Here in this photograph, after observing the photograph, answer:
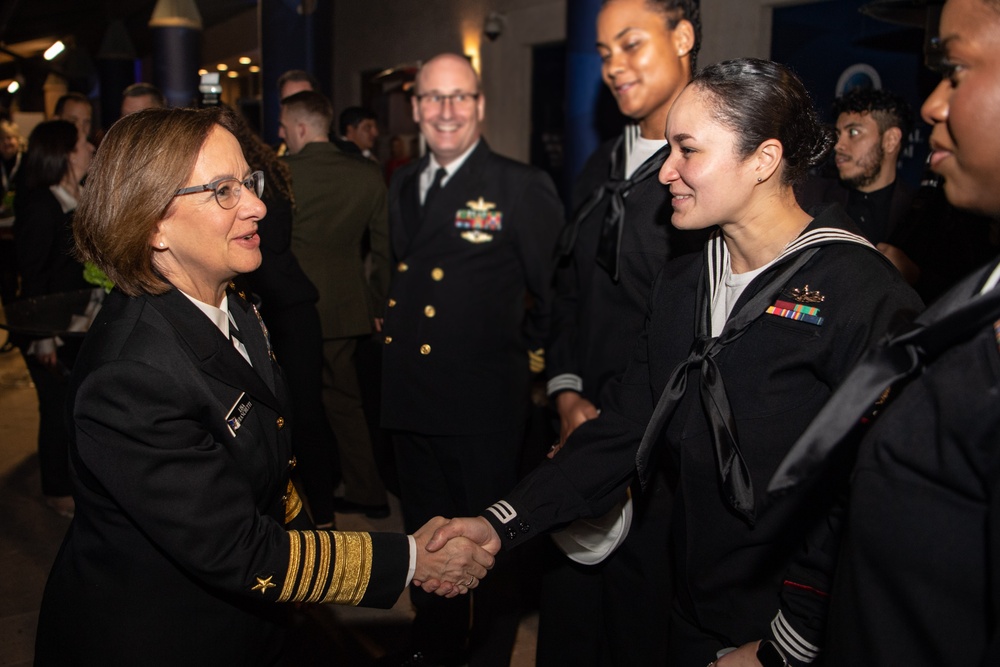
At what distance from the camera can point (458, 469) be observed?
2.79 meters

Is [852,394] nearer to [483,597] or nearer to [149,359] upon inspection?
[149,359]

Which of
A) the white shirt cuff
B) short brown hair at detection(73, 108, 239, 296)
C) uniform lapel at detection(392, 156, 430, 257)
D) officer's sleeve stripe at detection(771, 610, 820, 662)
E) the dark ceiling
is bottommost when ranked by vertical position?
the white shirt cuff

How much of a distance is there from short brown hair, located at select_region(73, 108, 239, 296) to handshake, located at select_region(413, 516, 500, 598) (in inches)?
33.0

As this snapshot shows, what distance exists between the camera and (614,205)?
7.64 feet

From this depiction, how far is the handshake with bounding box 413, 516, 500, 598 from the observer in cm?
184

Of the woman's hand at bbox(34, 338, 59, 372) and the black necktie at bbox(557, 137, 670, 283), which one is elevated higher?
the black necktie at bbox(557, 137, 670, 283)

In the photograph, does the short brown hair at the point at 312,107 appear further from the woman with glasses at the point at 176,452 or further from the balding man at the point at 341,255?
the woman with glasses at the point at 176,452

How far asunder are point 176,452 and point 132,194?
0.51 meters

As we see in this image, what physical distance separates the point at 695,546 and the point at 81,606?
1.20 metres

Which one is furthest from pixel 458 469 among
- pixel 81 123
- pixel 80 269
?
pixel 81 123

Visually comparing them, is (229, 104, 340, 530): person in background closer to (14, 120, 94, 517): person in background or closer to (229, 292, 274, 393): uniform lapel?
(14, 120, 94, 517): person in background

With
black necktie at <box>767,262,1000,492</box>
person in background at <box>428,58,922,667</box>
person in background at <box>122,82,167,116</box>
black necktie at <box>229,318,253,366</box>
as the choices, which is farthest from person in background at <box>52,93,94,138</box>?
black necktie at <box>767,262,1000,492</box>

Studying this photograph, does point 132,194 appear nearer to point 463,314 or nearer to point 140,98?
point 463,314

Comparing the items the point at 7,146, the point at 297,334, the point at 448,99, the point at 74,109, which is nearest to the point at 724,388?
the point at 448,99
